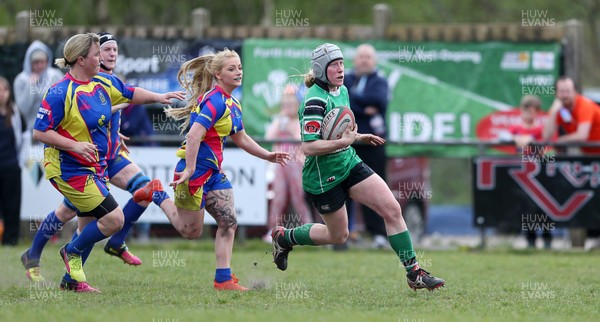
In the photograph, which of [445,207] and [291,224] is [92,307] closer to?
[291,224]

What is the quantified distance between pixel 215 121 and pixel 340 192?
3.92 ft

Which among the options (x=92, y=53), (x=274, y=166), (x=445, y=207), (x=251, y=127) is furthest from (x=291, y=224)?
(x=445, y=207)

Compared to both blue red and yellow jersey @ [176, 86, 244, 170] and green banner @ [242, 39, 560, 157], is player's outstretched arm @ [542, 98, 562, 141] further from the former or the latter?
blue red and yellow jersey @ [176, 86, 244, 170]

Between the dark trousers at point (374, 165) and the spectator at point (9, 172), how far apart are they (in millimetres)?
4584

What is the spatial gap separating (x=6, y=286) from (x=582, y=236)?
8.24 meters

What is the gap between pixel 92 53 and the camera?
852 cm

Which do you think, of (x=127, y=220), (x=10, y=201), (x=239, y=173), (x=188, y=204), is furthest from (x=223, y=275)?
(x=10, y=201)

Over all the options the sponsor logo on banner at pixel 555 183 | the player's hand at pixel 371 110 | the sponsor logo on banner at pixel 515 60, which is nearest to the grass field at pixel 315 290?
the sponsor logo on banner at pixel 555 183

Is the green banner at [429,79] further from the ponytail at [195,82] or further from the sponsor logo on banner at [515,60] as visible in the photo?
the ponytail at [195,82]

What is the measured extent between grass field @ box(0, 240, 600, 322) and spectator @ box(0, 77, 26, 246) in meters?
1.03

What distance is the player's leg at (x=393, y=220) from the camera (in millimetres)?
8492

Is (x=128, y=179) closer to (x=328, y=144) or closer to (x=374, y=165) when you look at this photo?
(x=328, y=144)

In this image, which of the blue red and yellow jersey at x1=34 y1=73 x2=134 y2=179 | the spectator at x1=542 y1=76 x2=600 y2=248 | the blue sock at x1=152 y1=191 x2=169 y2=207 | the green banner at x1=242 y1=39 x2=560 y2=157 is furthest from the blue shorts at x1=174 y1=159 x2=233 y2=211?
the green banner at x1=242 y1=39 x2=560 y2=157

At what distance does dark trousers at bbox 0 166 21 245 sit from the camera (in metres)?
14.0
